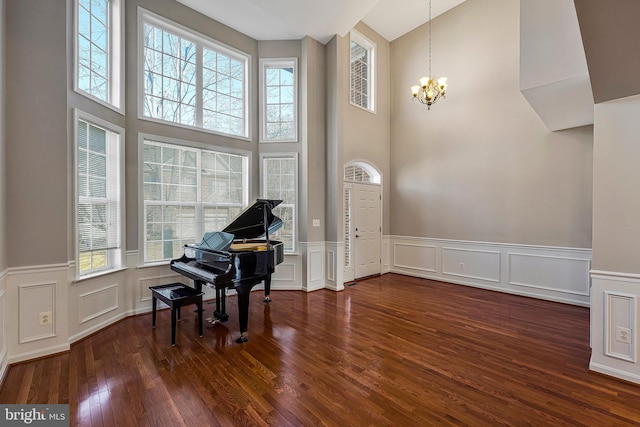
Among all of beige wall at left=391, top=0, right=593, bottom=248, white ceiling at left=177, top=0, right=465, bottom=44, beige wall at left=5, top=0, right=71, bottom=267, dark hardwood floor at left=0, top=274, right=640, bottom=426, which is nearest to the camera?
dark hardwood floor at left=0, top=274, right=640, bottom=426

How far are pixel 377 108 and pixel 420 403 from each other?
5521mm

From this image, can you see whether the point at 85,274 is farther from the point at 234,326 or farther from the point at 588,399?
the point at 588,399

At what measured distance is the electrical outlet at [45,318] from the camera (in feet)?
8.81

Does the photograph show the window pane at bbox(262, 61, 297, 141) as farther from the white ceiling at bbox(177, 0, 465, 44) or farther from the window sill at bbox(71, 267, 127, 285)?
the window sill at bbox(71, 267, 127, 285)

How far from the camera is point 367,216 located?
6004mm

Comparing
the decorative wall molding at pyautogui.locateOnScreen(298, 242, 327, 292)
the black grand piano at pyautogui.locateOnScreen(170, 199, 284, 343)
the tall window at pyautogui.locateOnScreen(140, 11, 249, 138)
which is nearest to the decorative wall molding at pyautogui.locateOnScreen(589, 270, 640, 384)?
the black grand piano at pyautogui.locateOnScreen(170, 199, 284, 343)

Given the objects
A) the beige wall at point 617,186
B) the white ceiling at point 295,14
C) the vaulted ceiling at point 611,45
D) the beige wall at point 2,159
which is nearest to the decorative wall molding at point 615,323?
the beige wall at point 617,186

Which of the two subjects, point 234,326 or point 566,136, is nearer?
point 234,326

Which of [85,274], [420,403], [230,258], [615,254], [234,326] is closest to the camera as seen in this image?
[420,403]

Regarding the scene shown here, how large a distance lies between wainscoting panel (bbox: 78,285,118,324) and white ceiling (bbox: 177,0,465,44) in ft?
13.5

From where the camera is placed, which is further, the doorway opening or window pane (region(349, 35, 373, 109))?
window pane (region(349, 35, 373, 109))

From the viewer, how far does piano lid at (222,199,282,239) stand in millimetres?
3497

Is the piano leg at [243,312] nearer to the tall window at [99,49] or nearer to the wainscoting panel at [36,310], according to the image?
the wainscoting panel at [36,310]

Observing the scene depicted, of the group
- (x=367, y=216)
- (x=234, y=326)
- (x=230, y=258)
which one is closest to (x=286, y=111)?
(x=367, y=216)
